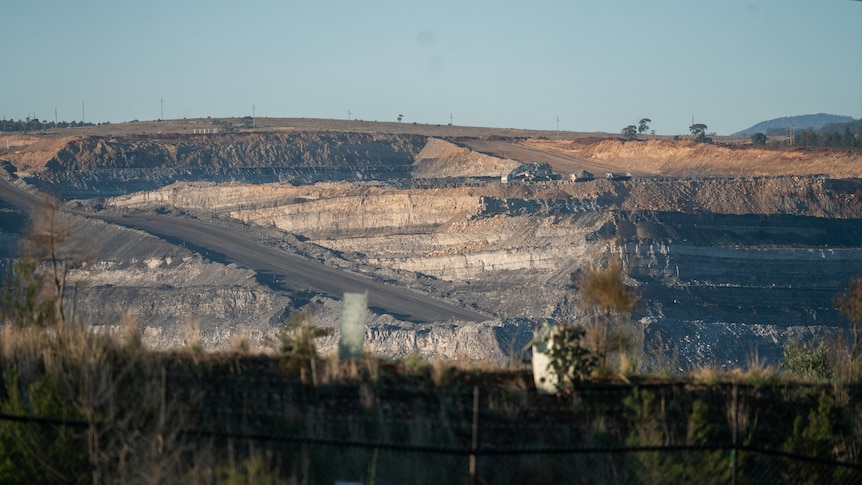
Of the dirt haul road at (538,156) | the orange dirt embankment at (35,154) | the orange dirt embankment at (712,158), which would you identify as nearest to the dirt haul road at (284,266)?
the orange dirt embankment at (35,154)

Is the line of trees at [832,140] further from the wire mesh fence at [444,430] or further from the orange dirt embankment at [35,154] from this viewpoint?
the wire mesh fence at [444,430]

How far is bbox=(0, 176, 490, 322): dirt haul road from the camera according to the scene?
46.6 metres

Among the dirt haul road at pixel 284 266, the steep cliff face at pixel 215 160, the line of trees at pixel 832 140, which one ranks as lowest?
the dirt haul road at pixel 284 266

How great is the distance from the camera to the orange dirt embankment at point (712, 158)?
83.3m

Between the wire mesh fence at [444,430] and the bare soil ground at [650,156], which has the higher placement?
the bare soil ground at [650,156]

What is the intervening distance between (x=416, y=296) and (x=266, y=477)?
40549 mm

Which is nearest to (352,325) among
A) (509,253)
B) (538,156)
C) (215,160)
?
(509,253)

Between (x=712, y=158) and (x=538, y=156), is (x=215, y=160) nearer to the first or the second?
(x=538, y=156)

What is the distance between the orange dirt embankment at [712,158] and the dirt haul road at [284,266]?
41294 millimetres

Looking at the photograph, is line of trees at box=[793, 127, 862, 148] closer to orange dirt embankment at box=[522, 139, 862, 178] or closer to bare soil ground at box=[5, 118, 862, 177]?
bare soil ground at box=[5, 118, 862, 177]

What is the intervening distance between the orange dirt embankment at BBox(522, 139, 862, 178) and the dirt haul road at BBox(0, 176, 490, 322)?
41294 millimetres

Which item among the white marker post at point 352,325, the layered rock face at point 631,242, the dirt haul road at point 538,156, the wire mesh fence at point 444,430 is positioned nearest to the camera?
the wire mesh fence at point 444,430

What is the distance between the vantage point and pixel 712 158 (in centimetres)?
9131

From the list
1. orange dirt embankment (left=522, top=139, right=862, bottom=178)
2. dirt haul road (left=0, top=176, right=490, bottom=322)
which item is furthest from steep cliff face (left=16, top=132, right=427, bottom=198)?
orange dirt embankment (left=522, top=139, right=862, bottom=178)
